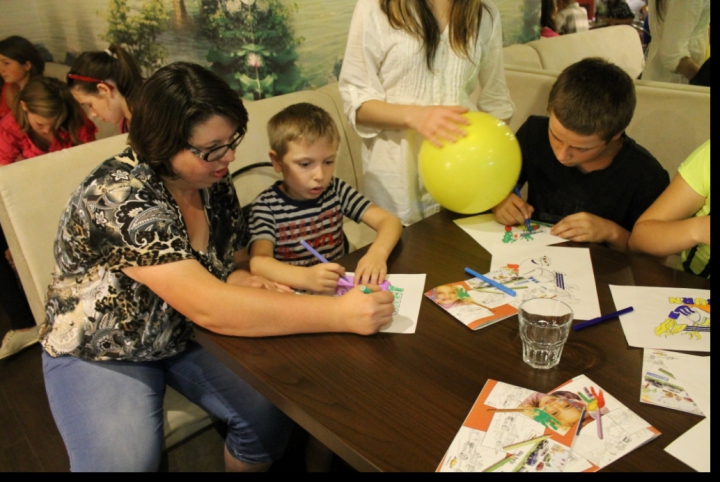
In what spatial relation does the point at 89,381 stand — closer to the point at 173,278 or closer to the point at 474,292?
the point at 173,278

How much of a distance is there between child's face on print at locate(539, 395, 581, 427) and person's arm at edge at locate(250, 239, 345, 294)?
558 millimetres

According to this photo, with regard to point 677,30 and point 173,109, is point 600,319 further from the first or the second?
point 677,30

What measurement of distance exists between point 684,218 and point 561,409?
789 millimetres

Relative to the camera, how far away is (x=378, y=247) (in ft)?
4.72

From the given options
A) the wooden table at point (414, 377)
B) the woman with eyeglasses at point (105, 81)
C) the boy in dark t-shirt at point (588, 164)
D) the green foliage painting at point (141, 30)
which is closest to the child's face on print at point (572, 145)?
the boy in dark t-shirt at point (588, 164)

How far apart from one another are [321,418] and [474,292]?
1.64 ft

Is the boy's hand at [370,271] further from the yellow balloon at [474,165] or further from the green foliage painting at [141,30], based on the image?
the green foliage painting at [141,30]

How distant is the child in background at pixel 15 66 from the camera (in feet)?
7.27

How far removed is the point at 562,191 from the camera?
66.9 inches

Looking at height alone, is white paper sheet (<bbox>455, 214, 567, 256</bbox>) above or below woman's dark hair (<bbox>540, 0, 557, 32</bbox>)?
below

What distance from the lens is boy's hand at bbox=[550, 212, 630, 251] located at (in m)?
1.48

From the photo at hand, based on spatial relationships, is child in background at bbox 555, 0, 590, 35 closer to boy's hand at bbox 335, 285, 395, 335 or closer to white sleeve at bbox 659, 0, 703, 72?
white sleeve at bbox 659, 0, 703, 72

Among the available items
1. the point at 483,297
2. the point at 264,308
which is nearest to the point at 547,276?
the point at 483,297

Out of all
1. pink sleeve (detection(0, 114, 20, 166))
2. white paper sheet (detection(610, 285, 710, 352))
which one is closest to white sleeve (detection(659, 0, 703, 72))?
white paper sheet (detection(610, 285, 710, 352))
